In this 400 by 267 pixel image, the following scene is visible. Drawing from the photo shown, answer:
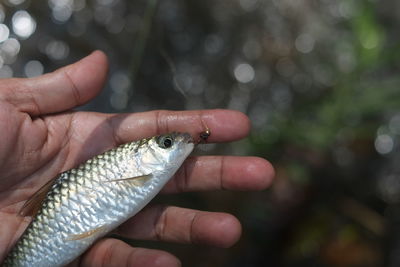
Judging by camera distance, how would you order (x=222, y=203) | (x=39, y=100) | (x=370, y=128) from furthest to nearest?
(x=370, y=128) < (x=222, y=203) < (x=39, y=100)

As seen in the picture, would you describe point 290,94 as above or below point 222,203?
above

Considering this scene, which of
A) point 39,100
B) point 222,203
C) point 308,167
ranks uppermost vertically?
point 39,100

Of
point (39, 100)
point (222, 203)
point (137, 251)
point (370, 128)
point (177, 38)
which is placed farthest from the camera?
point (177, 38)

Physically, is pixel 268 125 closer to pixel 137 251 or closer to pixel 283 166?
pixel 283 166

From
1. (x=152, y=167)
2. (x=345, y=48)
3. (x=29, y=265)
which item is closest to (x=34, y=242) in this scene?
(x=29, y=265)

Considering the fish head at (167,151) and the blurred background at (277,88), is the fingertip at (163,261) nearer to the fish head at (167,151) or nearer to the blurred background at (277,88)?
the fish head at (167,151)

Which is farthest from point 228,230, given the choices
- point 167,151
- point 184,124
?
point 184,124

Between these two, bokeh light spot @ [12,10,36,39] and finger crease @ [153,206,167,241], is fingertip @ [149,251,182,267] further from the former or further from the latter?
bokeh light spot @ [12,10,36,39]
